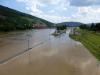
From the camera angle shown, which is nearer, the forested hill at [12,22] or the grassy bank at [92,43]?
the grassy bank at [92,43]

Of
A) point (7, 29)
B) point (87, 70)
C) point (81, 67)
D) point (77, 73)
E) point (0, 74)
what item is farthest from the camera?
point (7, 29)

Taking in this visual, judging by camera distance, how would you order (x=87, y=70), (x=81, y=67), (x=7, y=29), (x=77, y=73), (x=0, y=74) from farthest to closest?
1. (x=7, y=29)
2. (x=81, y=67)
3. (x=87, y=70)
4. (x=77, y=73)
5. (x=0, y=74)

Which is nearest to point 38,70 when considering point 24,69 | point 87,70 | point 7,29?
point 24,69

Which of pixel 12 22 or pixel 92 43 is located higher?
pixel 12 22

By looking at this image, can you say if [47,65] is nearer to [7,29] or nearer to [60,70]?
[60,70]

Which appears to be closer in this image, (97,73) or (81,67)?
(97,73)

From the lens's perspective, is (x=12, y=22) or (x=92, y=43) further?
(x=12, y=22)

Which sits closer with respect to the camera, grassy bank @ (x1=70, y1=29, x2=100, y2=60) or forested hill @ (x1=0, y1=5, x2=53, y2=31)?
grassy bank @ (x1=70, y1=29, x2=100, y2=60)

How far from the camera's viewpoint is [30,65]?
17.7 meters

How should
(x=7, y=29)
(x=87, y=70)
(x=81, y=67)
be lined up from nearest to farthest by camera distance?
(x=87, y=70)
(x=81, y=67)
(x=7, y=29)

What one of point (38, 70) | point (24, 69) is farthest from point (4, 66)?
point (38, 70)

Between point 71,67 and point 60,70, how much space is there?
1.55 metres

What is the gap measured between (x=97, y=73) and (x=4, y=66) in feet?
25.5

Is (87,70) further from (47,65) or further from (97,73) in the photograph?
(47,65)
